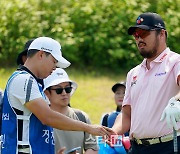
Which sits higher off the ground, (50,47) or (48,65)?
(50,47)

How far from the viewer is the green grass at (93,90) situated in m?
12.2

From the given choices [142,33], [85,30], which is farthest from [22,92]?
[85,30]

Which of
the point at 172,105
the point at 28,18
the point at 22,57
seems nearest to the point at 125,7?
the point at 28,18

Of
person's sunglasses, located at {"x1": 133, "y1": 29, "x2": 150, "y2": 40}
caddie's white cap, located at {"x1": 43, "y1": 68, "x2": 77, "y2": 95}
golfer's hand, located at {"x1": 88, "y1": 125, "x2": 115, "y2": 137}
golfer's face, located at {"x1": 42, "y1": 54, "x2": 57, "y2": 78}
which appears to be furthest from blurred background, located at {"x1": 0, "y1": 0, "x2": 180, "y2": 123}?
golfer's face, located at {"x1": 42, "y1": 54, "x2": 57, "y2": 78}

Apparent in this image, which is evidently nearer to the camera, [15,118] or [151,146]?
[15,118]

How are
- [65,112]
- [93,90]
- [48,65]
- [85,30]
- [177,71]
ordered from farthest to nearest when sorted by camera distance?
1. [85,30]
2. [93,90]
3. [65,112]
4. [177,71]
5. [48,65]

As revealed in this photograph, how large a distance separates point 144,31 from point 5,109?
1383mm

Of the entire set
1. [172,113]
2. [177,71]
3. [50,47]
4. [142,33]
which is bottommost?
[172,113]

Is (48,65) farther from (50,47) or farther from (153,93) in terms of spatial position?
(153,93)

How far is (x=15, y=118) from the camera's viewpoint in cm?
538

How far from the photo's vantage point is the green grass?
12.2m

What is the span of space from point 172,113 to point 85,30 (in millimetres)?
10175

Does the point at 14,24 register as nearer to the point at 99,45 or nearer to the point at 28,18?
the point at 28,18

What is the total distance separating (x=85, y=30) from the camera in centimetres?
1542
